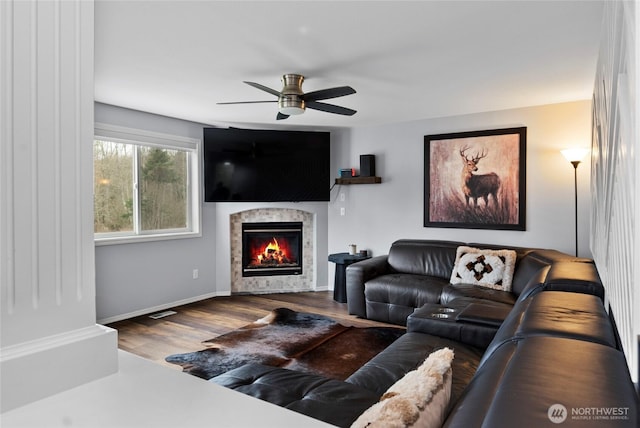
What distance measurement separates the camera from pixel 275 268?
18.5ft

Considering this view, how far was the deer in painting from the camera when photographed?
4.46 meters

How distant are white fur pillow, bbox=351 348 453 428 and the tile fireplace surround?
441cm

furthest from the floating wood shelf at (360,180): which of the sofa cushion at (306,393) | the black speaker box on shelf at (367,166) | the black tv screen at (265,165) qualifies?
the sofa cushion at (306,393)

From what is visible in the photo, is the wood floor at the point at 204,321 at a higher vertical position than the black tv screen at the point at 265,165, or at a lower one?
lower

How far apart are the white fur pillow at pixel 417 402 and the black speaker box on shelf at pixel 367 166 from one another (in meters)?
4.04

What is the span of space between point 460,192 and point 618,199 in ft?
11.3

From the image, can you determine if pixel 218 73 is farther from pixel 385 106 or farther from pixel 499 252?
pixel 499 252

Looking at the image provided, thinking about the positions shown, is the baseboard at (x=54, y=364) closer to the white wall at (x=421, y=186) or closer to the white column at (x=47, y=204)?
the white column at (x=47, y=204)

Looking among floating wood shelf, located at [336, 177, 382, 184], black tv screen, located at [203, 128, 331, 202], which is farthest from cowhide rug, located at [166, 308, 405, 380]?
floating wood shelf, located at [336, 177, 382, 184]

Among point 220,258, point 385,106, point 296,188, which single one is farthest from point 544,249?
point 220,258

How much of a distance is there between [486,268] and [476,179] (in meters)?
1.16

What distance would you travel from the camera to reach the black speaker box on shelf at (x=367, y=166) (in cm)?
524

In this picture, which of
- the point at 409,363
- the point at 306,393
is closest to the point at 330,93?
the point at 409,363

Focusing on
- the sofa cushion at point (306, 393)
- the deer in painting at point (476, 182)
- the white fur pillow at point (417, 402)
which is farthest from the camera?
the deer in painting at point (476, 182)
